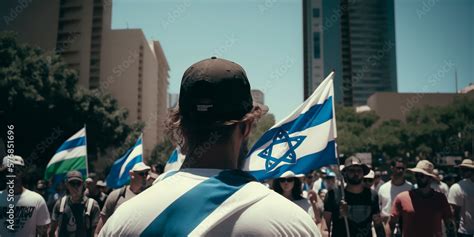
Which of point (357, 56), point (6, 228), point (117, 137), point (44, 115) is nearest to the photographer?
point (6, 228)

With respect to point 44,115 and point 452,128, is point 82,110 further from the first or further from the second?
point 452,128

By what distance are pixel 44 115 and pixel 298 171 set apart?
85.7 feet

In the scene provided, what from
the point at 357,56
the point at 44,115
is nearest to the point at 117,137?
the point at 44,115

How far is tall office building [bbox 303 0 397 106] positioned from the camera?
122625mm

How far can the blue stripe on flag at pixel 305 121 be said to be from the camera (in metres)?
5.14

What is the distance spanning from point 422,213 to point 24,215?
16.4 ft

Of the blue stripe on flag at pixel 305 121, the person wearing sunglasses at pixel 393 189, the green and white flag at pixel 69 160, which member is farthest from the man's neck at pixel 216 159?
the green and white flag at pixel 69 160

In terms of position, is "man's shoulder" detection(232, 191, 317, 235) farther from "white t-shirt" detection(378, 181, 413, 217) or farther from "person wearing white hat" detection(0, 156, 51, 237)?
"white t-shirt" detection(378, 181, 413, 217)

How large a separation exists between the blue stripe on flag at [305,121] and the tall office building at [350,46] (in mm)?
111004

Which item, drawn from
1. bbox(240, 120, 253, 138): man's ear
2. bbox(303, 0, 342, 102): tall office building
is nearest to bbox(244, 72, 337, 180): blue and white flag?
bbox(240, 120, 253, 138): man's ear

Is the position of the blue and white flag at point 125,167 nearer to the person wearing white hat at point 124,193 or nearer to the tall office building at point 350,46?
the person wearing white hat at point 124,193

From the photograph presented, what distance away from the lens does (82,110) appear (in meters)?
30.3

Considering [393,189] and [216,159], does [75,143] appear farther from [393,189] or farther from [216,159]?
[216,159]

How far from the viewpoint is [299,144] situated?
5062mm
